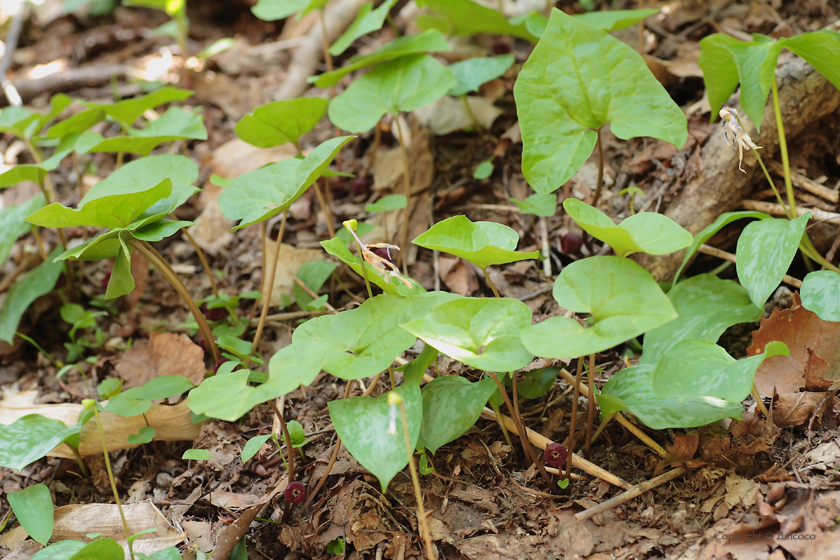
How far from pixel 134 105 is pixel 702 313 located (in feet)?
8.17

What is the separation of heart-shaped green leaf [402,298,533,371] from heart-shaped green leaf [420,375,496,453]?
6.1 inches

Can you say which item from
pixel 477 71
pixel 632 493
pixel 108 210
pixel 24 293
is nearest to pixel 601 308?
pixel 632 493

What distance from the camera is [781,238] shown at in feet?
5.31

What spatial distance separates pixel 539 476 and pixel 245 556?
0.83 m

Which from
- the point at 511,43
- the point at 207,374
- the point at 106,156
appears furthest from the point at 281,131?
the point at 106,156

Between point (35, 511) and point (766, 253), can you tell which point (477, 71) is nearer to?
point (766, 253)

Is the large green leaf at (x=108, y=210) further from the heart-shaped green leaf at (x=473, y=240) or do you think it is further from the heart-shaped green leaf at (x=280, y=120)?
the heart-shaped green leaf at (x=473, y=240)

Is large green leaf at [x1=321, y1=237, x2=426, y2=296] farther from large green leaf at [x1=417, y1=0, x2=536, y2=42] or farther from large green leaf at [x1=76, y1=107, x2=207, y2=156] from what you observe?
large green leaf at [x1=417, y1=0, x2=536, y2=42]

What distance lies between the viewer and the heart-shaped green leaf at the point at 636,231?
4.30 ft

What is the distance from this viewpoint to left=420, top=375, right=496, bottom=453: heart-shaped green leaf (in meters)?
1.48

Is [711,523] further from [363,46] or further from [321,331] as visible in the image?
[363,46]

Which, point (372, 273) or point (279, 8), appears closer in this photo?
point (372, 273)

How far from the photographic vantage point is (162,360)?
2.24 meters

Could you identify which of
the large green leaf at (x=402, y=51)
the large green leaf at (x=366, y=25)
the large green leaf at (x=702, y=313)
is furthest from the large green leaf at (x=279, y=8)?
the large green leaf at (x=702, y=313)
